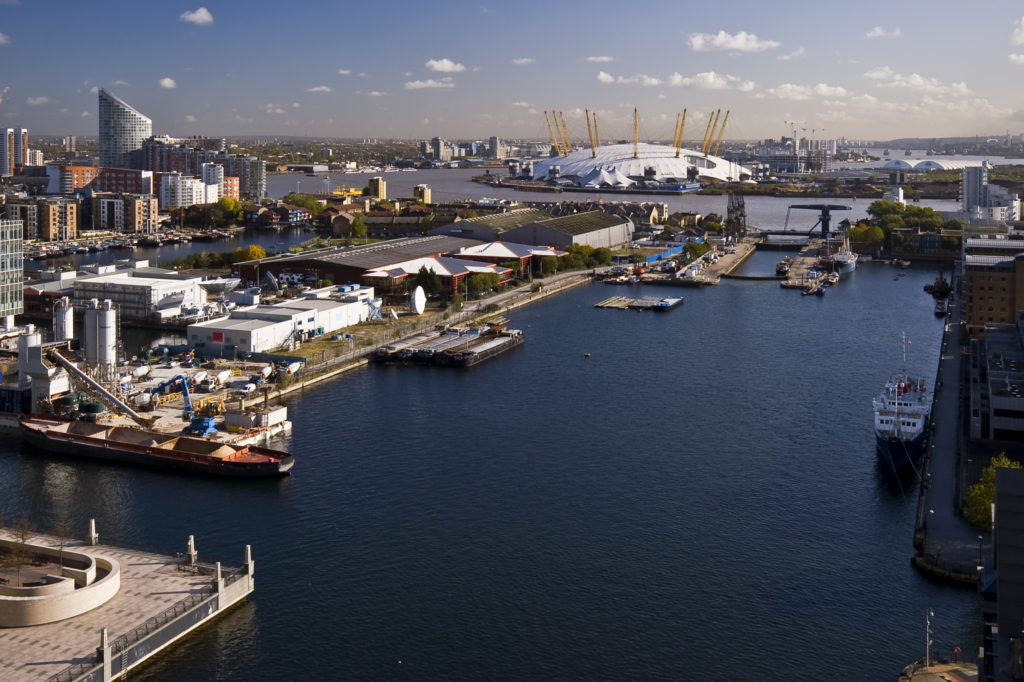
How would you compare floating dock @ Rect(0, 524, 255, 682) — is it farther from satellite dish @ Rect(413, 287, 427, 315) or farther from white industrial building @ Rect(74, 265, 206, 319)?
satellite dish @ Rect(413, 287, 427, 315)

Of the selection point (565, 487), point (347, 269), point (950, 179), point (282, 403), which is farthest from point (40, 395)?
point (950, 179)

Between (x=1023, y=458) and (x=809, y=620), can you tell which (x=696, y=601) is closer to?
(x=809, y=620)

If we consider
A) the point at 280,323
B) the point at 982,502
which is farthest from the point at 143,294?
the point at 982,502

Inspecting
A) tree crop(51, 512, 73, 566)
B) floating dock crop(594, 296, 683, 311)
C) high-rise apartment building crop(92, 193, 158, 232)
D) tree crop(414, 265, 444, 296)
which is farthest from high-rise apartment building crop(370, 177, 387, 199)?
tree crop(51, 512, 73, 566)

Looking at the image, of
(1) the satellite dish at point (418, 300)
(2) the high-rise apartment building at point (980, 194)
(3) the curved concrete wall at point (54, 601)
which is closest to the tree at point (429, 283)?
(1) the satellite dish at point (418, 300)

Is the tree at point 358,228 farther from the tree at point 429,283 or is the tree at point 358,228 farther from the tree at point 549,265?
the tree at point 429,283

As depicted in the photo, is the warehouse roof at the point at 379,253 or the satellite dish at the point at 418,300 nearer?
the satellite dish at the point at 418,300

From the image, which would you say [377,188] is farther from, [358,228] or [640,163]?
[640,163]
